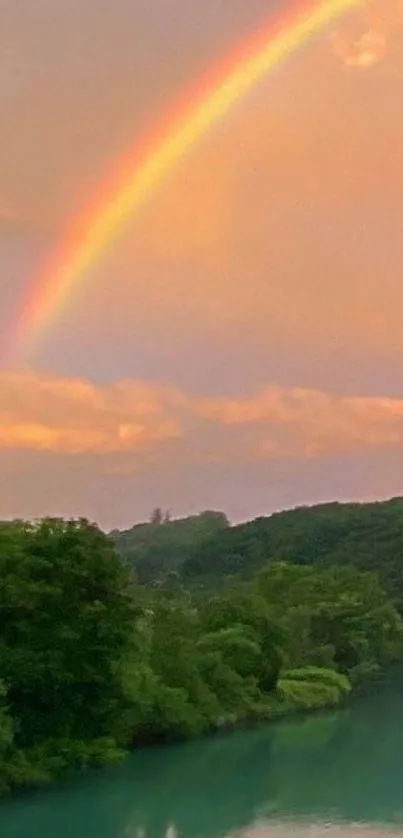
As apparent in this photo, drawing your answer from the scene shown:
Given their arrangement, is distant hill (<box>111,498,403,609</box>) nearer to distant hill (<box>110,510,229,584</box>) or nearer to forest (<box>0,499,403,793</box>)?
distant hill (<box>110,510,229,584</box>)

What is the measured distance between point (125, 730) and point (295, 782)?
3.58 meters

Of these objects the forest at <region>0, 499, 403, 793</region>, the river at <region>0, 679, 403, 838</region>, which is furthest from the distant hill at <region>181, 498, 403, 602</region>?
the river at <region>0, 679, 403, 838</region>

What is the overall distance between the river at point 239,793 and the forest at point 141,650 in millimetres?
754

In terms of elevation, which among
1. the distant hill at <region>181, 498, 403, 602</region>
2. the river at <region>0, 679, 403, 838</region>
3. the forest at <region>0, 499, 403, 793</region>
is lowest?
the river at <region>0, 679, 403, 838</region>

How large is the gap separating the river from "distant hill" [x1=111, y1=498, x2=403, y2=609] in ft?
83.2

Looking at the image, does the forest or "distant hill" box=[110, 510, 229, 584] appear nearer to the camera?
the forest

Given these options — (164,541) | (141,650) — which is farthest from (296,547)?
(141,650)

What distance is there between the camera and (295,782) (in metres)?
21.7

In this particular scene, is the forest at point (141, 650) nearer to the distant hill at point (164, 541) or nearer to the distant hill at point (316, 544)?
the distant hill at point (316, 544)

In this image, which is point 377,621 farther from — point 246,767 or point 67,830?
point 67,830

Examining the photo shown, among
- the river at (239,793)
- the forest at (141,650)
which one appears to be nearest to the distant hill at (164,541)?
the forest at (141,650)

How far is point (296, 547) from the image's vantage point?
63094 mm

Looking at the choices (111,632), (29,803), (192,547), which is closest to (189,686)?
(111,632)

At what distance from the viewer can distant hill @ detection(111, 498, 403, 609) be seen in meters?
57.2
